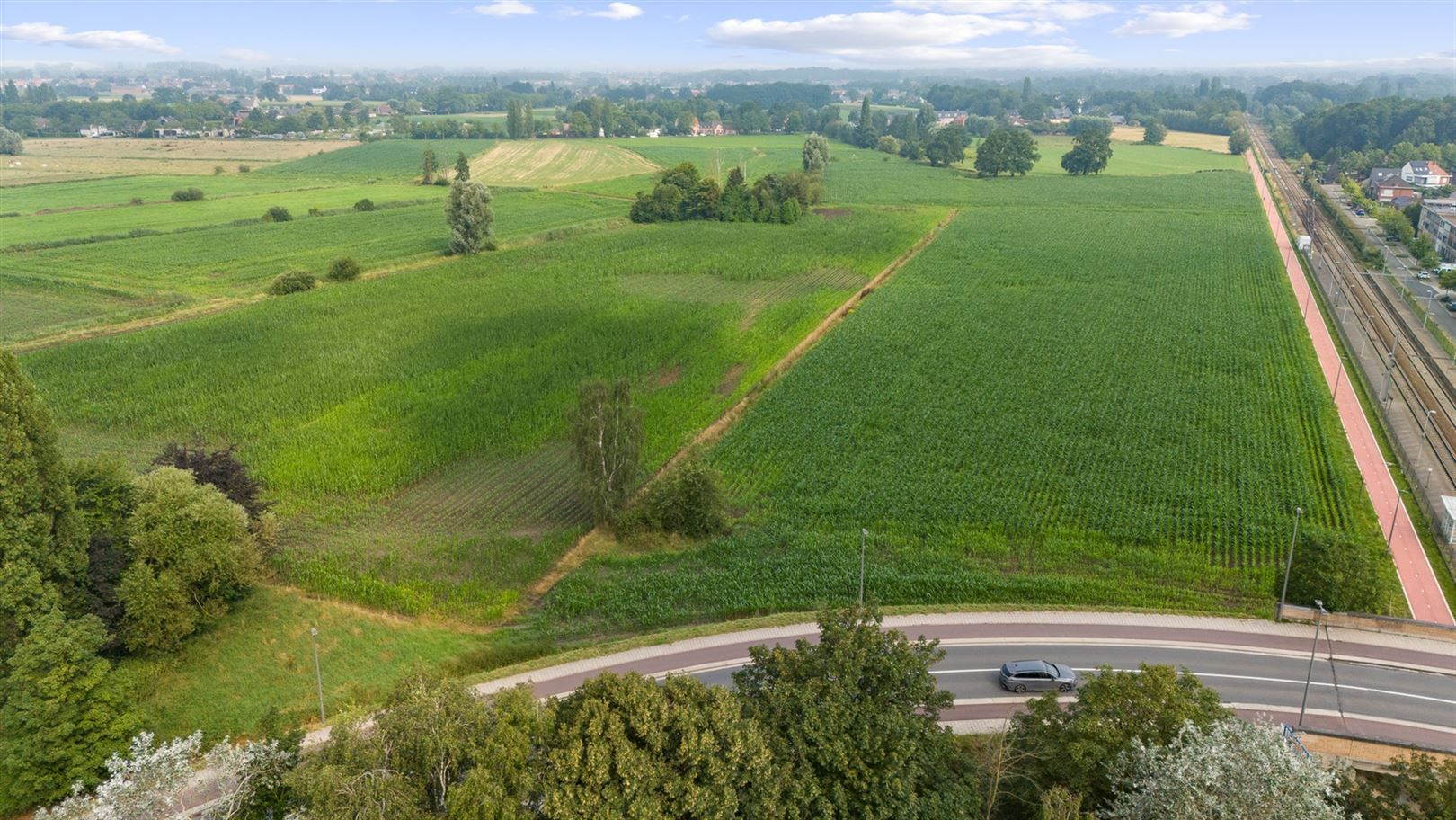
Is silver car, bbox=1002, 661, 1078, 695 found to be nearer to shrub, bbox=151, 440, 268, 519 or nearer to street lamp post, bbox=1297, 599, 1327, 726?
street lamp post, bbox=1297, 599, 1327, 726

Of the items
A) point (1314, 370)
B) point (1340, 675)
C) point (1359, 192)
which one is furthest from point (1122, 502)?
point (1359, 192)

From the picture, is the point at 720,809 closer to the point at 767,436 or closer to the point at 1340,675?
the point at 1340,675

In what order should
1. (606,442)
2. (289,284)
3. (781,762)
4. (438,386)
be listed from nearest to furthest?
1. (781,762)
2. (606,442)
3. (438,386)
4. (289,284)

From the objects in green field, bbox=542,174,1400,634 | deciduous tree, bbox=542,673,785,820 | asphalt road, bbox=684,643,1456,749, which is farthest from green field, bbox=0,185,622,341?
asphalt road, bbox=684,643,1456,749

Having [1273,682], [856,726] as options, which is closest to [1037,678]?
[1273,682]

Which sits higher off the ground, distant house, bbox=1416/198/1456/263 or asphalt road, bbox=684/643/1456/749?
distant house, bbox=1416/198/1456/263

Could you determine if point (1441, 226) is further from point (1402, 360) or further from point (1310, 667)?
point (1310, 667)

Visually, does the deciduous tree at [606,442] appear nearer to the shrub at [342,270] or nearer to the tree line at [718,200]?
the shrub at [342,270]
